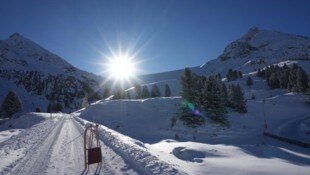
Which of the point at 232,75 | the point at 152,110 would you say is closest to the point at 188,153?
the point at 152,110

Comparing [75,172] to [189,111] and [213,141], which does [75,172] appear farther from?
[189,111]

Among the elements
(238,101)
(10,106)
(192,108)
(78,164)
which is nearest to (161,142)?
(192,108)

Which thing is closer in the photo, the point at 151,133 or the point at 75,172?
the point at 75,172

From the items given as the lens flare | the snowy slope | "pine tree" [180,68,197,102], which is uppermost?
"pine tree" [180,68,197,102]

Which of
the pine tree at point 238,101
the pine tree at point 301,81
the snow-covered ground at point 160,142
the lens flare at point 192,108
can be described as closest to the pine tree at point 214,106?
the snow-covered ground at point 160,142

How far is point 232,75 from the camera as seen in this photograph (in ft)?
576

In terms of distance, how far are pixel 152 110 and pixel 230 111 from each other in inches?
754

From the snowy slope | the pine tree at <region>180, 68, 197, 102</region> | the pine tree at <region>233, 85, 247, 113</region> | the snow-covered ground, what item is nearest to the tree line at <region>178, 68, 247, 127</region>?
the pine tree at <region>180, 68, 197, 102</region>

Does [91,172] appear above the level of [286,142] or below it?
above

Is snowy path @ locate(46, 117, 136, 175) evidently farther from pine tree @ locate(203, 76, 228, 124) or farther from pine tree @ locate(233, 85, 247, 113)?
pine tree @ locate(233, 85, 247, 113)

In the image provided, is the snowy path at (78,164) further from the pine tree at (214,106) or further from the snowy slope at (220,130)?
the pine tree at (214,106)

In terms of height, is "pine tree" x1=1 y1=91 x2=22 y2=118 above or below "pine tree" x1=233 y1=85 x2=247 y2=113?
above

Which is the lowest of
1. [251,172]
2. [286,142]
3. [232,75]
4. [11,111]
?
[286,142]

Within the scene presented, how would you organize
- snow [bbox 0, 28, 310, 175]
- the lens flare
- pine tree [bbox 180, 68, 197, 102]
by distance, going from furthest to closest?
pine tree [bbox 180, 68, 197, 102]
the lens flare
snow [bbox 0, 28, 310, 175]
